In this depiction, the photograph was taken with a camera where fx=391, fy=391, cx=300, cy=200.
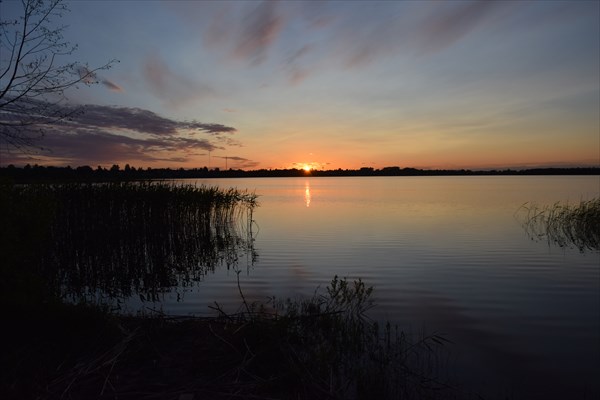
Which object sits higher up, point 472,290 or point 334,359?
point 334,359

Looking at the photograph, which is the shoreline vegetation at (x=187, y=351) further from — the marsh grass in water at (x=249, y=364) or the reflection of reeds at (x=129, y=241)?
the reflection of reeds at (x=129, y=241)

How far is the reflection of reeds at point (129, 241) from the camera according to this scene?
14.1 m

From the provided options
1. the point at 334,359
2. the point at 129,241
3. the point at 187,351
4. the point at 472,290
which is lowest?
the point at 472,290

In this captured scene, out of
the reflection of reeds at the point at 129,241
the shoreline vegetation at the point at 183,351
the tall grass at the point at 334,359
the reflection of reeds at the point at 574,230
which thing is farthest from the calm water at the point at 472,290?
the reflection of reeds at the point at 129,241

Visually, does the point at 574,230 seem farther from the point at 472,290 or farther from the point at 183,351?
the point at 183,351

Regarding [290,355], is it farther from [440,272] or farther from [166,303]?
[440,272]

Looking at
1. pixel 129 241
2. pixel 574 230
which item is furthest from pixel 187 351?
pixel 574 230

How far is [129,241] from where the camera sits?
18.7 meters

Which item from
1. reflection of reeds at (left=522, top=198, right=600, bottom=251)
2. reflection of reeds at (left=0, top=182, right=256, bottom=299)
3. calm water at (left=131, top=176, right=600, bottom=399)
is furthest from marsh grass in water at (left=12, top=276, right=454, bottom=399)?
reflection of reeds at (left=522, top=198, right=600, bottom=251)

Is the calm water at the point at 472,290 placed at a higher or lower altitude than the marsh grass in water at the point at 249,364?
lower

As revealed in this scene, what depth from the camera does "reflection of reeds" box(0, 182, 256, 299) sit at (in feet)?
46.2

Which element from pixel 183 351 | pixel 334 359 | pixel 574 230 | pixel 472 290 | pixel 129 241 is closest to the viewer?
pixel 183 351

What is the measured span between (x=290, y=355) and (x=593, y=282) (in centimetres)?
1170

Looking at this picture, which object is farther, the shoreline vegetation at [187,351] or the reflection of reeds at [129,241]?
the reflection of reeds at [129,241]
